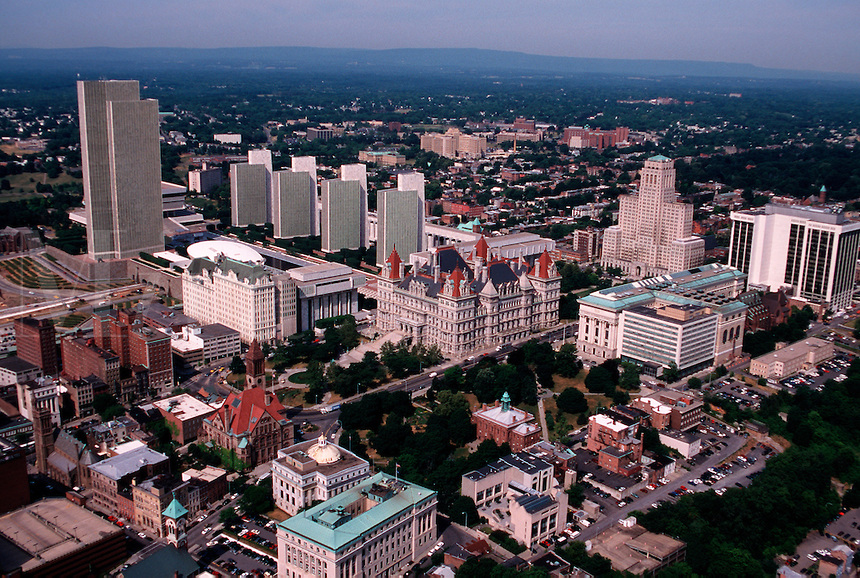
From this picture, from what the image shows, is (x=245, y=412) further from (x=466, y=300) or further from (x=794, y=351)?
(x=794, y=351)

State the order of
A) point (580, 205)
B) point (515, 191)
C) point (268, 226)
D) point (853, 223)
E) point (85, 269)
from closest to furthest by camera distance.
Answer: point (853, 223), point (85, 269), point (268, 226), point (580, 205), point (515, 191)

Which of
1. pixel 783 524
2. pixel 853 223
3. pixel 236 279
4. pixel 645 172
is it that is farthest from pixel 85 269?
pixel 853 223

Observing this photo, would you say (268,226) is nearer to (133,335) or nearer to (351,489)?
(133,335)

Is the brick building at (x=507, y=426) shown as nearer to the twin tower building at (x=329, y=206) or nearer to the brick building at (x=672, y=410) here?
the brick building at (x=672, y=410)

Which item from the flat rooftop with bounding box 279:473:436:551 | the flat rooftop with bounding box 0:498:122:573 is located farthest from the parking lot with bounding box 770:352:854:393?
the flat rooftop with bounding box 0:498:122:573

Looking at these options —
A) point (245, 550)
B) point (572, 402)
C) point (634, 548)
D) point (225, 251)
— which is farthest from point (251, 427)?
point (225, 251)

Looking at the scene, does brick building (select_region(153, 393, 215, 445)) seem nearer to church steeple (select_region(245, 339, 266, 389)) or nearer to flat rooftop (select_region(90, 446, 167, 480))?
church steeple (select_region(245, 339, 266, 389))

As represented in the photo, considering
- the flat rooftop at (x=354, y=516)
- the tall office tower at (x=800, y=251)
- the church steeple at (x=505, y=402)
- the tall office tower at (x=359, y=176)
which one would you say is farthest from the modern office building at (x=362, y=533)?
the tall office tower at (x=359, y=176)
